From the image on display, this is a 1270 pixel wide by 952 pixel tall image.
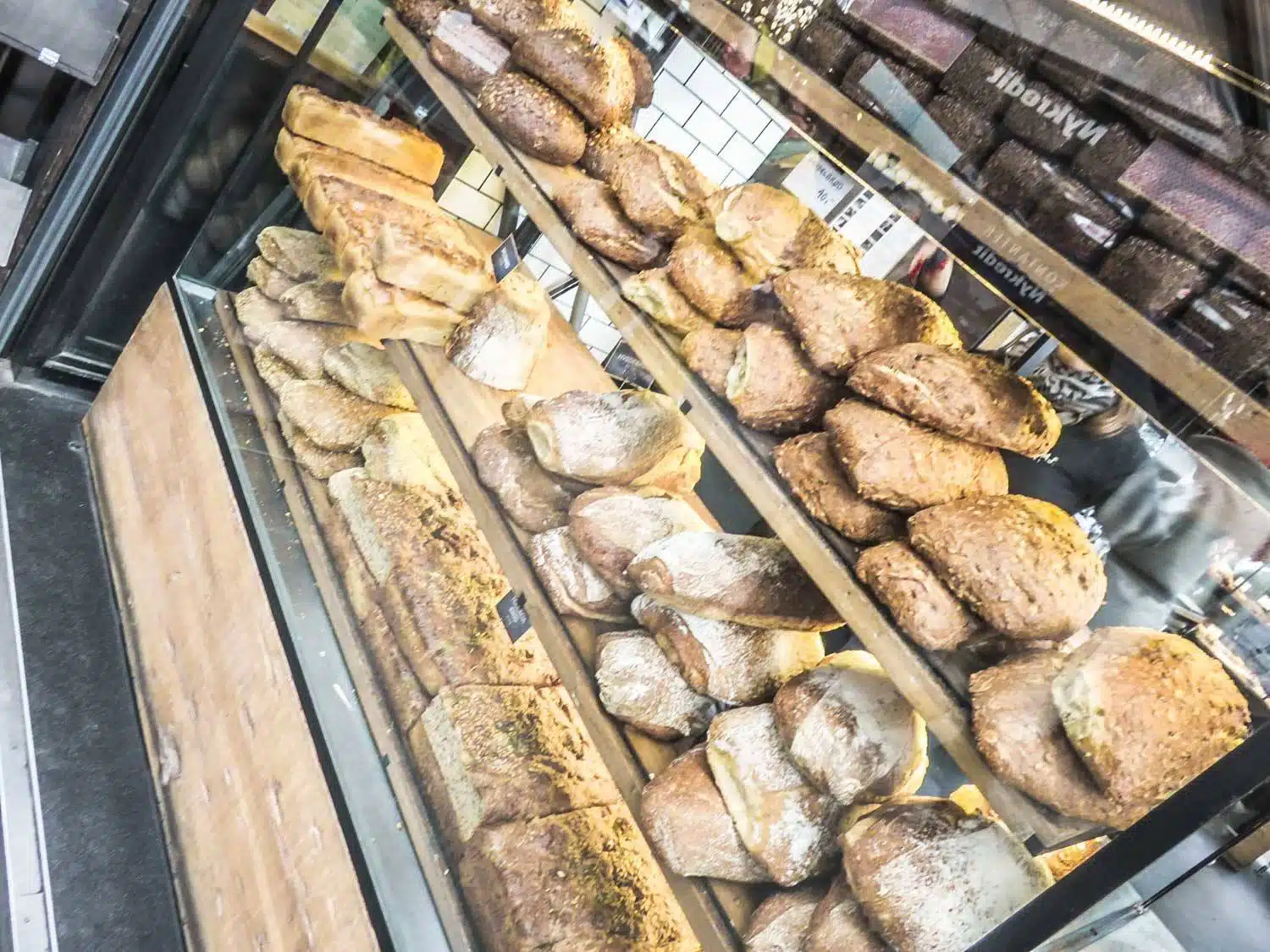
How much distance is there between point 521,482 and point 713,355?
50 cm

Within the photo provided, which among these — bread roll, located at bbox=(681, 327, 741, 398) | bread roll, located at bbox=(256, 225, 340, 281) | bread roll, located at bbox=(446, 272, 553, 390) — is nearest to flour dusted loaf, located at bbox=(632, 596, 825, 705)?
bread roll, located at bbox=(681, 327, 741, 398)

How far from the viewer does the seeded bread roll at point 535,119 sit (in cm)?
183

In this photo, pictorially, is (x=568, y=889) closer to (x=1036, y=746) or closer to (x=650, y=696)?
(x=650, y=696)

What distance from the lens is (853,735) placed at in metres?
1.18

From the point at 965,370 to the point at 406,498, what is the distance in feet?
4.11

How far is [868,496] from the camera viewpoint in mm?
1181

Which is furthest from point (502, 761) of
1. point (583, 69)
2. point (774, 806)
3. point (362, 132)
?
point (362, 132)

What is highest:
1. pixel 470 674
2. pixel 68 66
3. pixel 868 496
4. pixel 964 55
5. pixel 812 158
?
pixel 964 55

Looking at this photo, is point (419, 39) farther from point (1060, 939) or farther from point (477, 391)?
point (1060, 939)

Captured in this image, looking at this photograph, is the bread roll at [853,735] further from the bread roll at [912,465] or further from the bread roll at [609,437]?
the bread roll at [609,437]

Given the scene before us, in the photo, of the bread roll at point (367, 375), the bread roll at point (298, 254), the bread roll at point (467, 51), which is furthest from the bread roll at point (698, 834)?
the bread roll at point (298, 254)

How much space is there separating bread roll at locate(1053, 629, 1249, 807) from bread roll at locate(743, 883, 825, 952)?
48 centimetres

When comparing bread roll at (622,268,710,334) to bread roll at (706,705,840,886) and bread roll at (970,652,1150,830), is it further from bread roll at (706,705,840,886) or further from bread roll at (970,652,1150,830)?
bread roll at (970,652,1150,830)

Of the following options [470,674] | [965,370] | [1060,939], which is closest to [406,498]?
[470,674]
